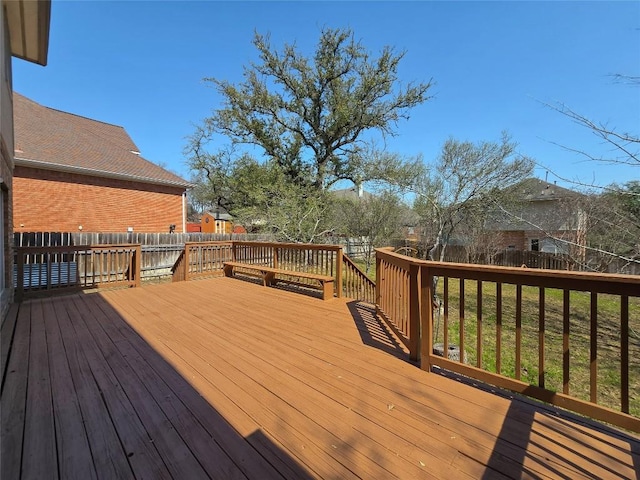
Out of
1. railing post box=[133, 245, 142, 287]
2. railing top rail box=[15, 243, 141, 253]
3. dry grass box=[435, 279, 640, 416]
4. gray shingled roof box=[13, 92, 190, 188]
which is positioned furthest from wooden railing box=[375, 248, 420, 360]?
gray shingled roof box=[13, 92, 190, 188]

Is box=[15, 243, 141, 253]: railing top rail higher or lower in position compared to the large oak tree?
lower

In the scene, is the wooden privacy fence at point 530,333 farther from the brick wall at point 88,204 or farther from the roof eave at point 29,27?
the brick wall at point 88,204

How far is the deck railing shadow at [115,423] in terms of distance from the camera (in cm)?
151

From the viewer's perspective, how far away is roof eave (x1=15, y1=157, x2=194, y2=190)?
35.1 feet

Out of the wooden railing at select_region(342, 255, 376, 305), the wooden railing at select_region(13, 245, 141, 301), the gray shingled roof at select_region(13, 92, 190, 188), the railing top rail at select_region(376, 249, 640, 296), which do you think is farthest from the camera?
the gray shingled roof at select_region(13, 92, 190, 188)

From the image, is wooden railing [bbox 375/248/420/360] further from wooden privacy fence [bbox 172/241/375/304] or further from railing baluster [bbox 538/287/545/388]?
wooden privacy fence [bbox 172/241/375/304]

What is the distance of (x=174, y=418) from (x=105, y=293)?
4.80 meters

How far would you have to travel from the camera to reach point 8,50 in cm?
423

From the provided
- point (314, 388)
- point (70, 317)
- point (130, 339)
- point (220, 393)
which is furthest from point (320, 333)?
point (70, 317)

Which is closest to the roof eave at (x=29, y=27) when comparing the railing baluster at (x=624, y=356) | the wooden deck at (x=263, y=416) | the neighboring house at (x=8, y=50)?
the neighboring house at (x=8, y=50)

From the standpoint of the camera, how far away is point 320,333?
11.7 feet

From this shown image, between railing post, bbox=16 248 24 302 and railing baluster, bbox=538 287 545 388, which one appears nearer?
railing baluster, bbox=538 287 545 388

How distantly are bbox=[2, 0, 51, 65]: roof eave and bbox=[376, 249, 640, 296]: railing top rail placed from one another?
5302 mm

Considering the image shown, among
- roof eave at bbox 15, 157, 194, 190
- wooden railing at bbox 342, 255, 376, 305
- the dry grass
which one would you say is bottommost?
the dry grass
